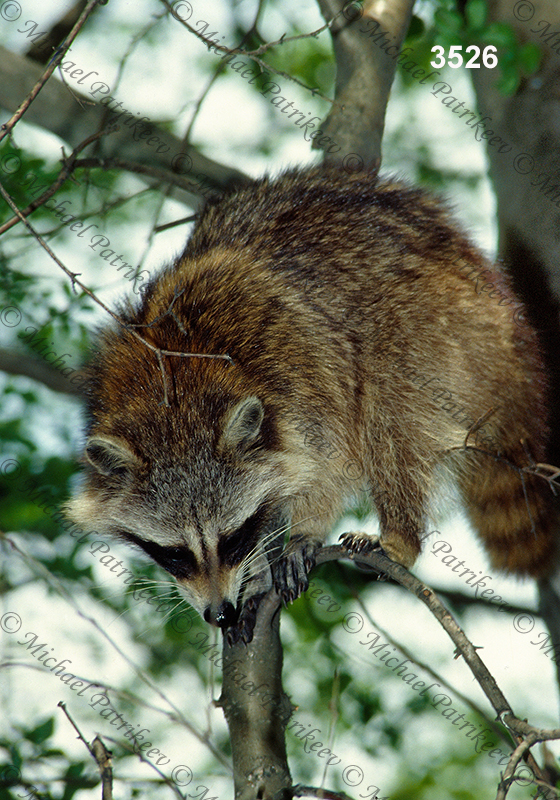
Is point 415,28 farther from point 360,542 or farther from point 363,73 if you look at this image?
point 360,542

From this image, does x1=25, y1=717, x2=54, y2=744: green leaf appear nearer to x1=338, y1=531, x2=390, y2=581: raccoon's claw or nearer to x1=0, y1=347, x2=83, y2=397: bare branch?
x1=338, y1=531, x2=390, y2=581: raccoon's claw

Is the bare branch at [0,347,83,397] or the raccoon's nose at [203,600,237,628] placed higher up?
the bare branch at [0,347,83,397]

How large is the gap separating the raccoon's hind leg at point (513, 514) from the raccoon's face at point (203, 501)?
3.79 ft

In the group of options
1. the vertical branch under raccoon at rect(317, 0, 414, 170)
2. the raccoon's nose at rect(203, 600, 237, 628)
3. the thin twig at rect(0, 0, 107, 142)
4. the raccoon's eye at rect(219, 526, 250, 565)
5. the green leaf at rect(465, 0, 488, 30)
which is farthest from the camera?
the vertical branch under raccoon at rect(317, 0, 414, 170)

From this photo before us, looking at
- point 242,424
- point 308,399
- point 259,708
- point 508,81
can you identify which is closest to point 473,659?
point 259,708

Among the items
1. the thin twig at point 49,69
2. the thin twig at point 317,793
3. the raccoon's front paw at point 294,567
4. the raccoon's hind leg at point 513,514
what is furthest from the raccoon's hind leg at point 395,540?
the thin twig at point 49,69

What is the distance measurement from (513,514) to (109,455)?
2.03m

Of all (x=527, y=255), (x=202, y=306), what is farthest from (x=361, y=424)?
(x=527, y=255)

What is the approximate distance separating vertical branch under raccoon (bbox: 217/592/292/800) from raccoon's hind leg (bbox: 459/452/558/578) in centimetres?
126

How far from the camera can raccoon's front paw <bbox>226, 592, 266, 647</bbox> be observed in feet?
10.6

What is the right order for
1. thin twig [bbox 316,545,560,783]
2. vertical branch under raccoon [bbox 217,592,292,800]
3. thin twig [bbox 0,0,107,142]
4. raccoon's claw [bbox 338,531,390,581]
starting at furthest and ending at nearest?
1. raccoon's claw [bbox 338,531,390,581]
2. vertical branch under raccoon [bbox 217,592,292,800]
3. thin twig [bbox 0,0,107,142]
4. thin twig [bbox 316,545,560,783]

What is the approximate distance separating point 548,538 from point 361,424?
112 centimetres

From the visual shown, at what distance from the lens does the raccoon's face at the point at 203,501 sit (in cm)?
304

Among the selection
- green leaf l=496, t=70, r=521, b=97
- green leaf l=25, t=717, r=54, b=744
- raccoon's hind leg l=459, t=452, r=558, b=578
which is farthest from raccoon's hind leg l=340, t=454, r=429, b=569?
green leaf l=496, t=70, r=521, b=97
